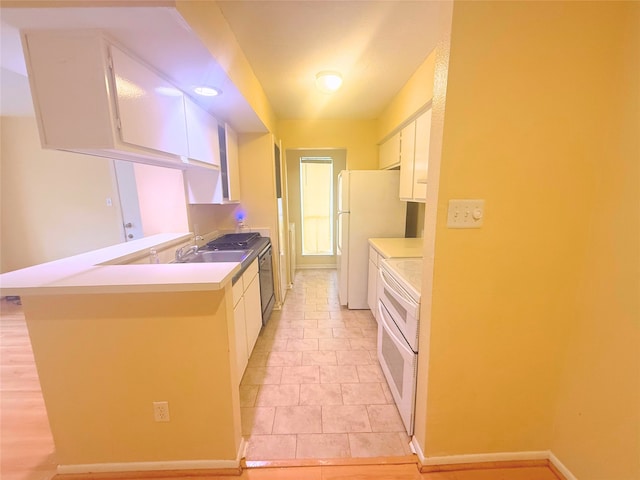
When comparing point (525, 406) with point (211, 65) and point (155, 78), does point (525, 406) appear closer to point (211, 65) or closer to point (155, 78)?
point (211, 65)

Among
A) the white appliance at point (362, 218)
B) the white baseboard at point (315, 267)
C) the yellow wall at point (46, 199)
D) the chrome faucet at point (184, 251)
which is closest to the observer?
the chrome faucet at point (184, 251)

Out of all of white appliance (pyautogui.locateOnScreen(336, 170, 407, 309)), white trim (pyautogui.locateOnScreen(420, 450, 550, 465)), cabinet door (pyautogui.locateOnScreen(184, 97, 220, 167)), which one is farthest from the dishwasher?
white trim (pyautogui.locateOnScreen(420, 450, 550, 465))

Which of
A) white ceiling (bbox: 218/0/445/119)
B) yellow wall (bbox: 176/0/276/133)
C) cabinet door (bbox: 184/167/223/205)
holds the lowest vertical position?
cabinet door (bbox: 184/167/223/205)

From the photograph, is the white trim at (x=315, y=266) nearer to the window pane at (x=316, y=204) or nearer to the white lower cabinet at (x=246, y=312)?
the window pane at (x=316, y=204)

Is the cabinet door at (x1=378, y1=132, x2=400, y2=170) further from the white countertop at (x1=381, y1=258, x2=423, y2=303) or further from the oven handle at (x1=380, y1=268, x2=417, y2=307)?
the oven handle at (x1=380, y1=268, x2=417, y2=307)

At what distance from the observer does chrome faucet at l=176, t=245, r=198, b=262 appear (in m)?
2.05

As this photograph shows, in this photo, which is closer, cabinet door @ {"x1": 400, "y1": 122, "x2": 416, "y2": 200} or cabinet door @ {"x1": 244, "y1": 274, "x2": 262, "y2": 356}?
cabinet door @ {"x1": 244, "y1": 274, "x2": 262, "y2": 356}

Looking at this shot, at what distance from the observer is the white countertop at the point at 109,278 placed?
1.03 metres

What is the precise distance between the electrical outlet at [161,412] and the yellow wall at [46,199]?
3280mm

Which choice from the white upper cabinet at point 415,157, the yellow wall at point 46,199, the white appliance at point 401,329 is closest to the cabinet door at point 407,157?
the white upper cabinet at point 415,157

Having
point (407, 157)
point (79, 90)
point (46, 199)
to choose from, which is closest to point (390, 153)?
point (407, 157)

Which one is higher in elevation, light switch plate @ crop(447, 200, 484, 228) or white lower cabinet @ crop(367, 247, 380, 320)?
light switch plate @ crop(447, 200, 484, 228)

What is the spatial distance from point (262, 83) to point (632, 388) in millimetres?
3071

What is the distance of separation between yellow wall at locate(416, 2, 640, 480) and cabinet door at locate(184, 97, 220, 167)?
164cm
